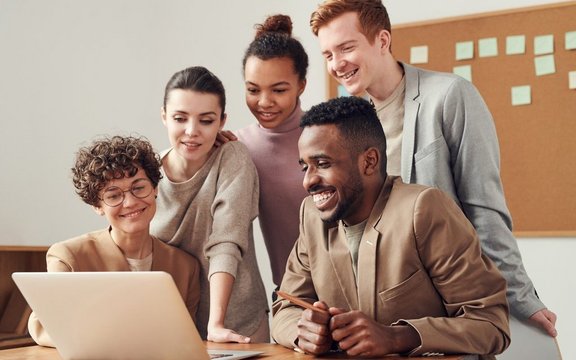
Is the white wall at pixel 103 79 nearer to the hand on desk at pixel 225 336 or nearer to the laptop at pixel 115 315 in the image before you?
the hand on desk at pixel 225 336

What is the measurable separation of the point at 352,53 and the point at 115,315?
1046 millimetres

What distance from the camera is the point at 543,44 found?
146 inches

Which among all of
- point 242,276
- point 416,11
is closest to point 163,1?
point 416,11

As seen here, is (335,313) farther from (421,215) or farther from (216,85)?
(216,85)

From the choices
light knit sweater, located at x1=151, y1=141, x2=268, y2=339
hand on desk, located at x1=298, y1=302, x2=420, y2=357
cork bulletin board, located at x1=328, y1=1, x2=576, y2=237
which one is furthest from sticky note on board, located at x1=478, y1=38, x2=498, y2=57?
hand on desk, located at x1=298, y1=302, x2=420, y2=357

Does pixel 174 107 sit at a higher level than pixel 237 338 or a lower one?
higher

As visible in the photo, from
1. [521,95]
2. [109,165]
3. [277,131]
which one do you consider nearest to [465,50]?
[521,95]

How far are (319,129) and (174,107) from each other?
690 mm

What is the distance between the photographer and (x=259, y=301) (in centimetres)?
231

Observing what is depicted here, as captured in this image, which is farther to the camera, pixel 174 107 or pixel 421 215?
pixel 174 107

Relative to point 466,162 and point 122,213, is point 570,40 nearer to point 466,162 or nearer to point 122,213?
point 466,162

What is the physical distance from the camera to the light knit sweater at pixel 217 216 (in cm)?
220

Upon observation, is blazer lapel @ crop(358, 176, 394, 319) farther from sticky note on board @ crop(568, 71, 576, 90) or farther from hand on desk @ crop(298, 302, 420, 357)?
sticky note on board @ crop(568, 71, 576, 90)

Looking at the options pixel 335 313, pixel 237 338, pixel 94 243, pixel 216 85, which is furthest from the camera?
pixel 216 85
